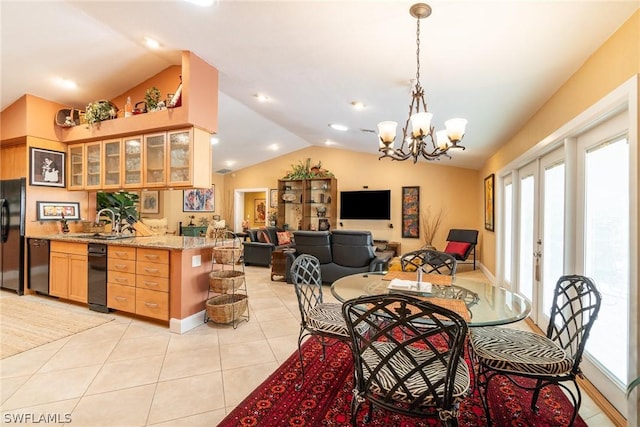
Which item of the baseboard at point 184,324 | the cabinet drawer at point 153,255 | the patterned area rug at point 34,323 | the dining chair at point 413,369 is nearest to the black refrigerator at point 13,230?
the patterned area rug at point 34,323

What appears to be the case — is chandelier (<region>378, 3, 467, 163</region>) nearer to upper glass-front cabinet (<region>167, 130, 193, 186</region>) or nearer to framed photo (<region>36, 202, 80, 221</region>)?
upper glass-front cabinet (<region>167, 130, 193, 186</region>)

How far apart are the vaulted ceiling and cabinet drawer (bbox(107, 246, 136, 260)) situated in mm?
2258

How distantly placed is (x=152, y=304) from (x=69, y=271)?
5.02 feet

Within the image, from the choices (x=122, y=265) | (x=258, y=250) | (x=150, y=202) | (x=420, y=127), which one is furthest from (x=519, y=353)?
(x=150, y=202)

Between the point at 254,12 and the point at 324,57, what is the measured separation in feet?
2.31

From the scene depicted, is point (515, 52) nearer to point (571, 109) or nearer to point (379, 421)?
point (571, 109)

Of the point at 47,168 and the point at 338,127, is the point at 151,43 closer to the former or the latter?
the point at 47,168

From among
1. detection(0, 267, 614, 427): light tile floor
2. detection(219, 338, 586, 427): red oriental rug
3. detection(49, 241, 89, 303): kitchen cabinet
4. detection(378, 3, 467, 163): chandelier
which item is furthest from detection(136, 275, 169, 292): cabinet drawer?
detection(378, 3, 467, 163): chandelier

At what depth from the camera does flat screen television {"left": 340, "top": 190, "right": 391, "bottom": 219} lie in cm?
773

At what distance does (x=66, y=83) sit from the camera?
13.2 feet

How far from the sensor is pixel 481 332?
204cm

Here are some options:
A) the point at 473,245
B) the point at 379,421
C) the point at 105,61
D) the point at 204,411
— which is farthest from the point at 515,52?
the point at 473,245

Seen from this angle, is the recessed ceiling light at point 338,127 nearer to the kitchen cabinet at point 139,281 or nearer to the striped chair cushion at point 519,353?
the kitchen cabinet at point 139,281

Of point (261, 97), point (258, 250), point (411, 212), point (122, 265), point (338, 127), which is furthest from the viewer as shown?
point (411, 212)
